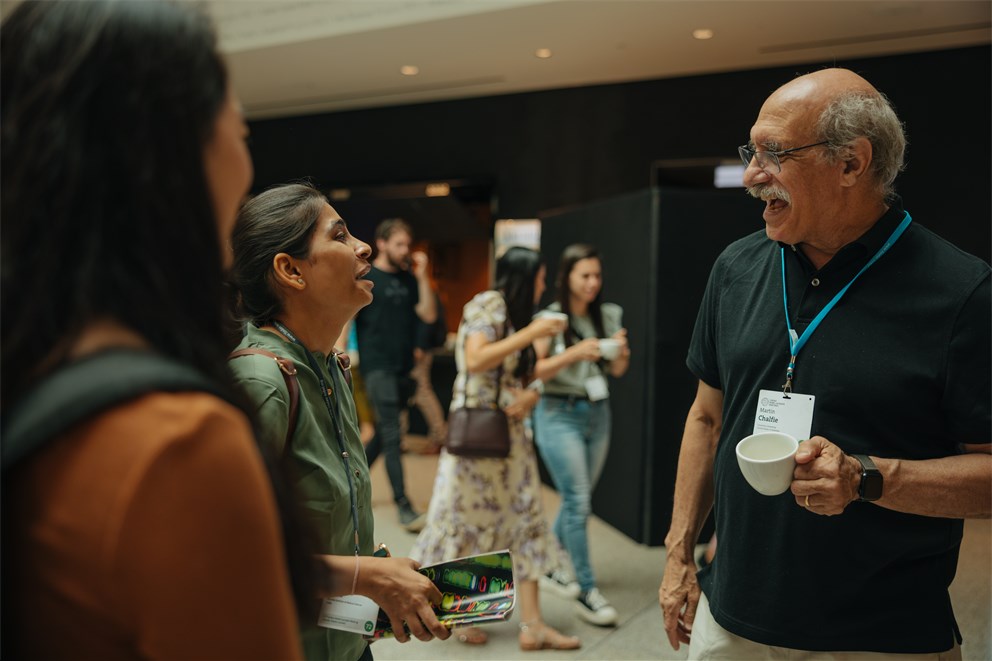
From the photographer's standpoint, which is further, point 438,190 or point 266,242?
point 438,190

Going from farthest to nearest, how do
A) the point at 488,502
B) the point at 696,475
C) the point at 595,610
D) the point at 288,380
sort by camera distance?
the point at 595,610, the point at 488,502, the point at 696,475, the point at 288,380

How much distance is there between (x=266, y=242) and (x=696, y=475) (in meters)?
1.05

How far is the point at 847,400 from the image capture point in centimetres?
152

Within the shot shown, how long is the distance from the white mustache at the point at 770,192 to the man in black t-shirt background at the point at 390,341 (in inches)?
147

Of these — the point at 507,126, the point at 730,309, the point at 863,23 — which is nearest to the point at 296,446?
the point at 730,309

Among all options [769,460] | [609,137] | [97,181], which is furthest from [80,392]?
[609,137]

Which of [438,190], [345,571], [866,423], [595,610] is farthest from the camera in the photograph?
[438,190]

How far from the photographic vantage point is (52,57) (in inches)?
27.2

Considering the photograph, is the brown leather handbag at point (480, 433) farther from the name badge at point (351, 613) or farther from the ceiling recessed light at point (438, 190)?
the ceiling recessed light at point (438, 190)

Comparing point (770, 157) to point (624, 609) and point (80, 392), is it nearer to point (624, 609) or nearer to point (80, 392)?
point (80, 392)

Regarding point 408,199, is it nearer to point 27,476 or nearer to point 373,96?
point 373,96

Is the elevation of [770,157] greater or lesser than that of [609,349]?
greater

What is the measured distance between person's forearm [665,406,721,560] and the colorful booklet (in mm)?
538

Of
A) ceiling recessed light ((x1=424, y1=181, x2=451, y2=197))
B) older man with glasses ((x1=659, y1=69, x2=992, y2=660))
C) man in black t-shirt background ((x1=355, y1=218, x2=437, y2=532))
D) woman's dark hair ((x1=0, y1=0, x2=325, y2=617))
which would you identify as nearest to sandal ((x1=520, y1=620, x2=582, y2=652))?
man in black t-shirt background ((x1=355, y1=218, x2=437, y2=532))
